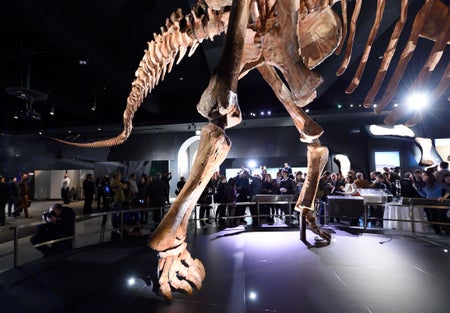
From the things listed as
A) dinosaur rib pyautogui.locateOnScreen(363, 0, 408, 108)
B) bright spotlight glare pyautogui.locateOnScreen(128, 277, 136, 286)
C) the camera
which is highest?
dinosaur rib pyautogui.locateOnScreen(363, 0, 408, 108)

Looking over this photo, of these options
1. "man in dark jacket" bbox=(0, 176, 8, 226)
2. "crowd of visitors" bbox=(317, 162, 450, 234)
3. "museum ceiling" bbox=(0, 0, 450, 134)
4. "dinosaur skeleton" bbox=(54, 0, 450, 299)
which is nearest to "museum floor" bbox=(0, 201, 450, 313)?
"dinosaur skeleton" bbox=(54, 0, 450, 299)

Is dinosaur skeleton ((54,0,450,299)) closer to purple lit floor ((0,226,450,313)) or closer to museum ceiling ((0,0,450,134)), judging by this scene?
purple lit floor ((0,226,450,313))

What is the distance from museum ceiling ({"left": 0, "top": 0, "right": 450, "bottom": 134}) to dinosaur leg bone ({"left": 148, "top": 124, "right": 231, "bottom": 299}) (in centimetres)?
364

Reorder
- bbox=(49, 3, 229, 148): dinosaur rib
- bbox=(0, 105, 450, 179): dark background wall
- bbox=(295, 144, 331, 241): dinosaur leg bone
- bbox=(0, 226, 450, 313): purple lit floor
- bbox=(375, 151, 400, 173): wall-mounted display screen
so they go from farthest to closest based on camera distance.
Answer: bbox=(375, 151, 400, 173): wall-mounted display screen → bbox=(0, 105, 450, 179): dark background wall → bbox=(295, 144, 331, 241): dinosaur leg bone → bbox=(49, 3, 229, 148): dinosaur rib → bbox=(0, 226, 450, 313): purple lit floor

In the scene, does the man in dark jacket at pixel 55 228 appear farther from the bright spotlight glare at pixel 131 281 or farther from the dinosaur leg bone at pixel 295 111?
the dinosaur leg bone at pixel 295 111

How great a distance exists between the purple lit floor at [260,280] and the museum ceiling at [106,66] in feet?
14.5

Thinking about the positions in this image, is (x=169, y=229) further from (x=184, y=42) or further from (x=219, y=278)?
(x=184, y=42)

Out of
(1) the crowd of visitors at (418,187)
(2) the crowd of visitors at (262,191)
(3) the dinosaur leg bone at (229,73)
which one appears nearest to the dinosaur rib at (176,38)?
(3) the dinosaur leg bone at (229,73)

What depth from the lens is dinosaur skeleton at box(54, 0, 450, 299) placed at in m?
2.07

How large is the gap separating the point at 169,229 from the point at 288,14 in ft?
7.85

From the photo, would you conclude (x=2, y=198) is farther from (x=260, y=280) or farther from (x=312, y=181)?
(x=312, y=181)

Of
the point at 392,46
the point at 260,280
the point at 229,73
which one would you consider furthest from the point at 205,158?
the point at 392,46

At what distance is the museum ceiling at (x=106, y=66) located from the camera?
477 cm

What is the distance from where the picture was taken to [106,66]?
6.71 metres
